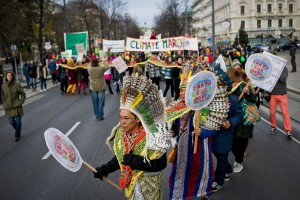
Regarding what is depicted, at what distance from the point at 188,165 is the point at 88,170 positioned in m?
2.45

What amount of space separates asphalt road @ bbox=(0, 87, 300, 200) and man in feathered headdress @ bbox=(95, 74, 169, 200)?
6.90ft

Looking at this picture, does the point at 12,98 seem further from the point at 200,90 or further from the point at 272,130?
the point at 272,130

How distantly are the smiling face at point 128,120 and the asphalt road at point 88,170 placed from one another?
2350 mm

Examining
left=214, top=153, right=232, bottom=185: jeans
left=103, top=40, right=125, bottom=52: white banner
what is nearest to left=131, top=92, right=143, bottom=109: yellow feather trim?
left=214, top=153, right=232, bottom=185: jeans

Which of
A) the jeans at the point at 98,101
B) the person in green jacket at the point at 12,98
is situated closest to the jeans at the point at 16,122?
the person in green jacket at the point at 12,98

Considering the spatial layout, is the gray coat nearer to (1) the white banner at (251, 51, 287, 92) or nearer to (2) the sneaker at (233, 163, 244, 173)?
(2) the sneaker at (233, 163, 244, 173)

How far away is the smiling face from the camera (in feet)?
9.95

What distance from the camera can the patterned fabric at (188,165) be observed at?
447 cm

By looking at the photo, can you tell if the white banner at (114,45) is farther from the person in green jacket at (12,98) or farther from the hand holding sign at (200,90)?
the hand holding sign at (200,90)

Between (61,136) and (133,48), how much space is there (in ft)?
49.9

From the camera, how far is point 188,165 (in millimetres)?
4508

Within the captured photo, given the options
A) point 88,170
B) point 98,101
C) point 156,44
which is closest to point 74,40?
point 156,44

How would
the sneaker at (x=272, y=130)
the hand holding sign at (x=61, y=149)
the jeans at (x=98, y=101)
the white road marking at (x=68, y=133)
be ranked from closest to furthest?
the hand holding sign at (x=61, y=149) < the white road marking at (x=68, y=133) < the sneaker at (x=272, y=130) < the jeans at (x=98, y=101)

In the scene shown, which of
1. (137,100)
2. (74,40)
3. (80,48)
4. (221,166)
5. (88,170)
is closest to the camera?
(137,100)
